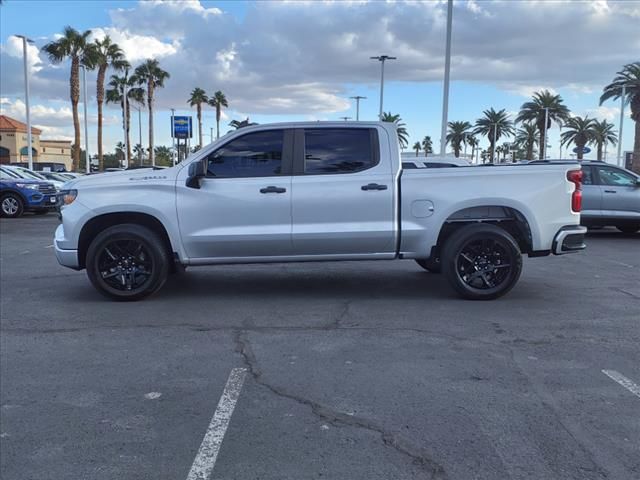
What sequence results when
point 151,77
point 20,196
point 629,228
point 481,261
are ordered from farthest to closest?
point 151,77 < point 20,196 < point 629,228 < point 481,261

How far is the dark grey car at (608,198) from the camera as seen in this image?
42.8 feet

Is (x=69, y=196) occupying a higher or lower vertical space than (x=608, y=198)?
higher

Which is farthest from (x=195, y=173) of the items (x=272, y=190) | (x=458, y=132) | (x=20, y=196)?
(x=458, y=132)

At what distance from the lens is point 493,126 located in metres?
72.6

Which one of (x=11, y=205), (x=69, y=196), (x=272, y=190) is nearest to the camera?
(x=272, y=190)

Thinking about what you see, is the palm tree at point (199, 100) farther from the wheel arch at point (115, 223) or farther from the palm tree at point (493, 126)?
the wheel arch at point (115, 223)

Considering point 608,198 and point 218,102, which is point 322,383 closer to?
point 608,198

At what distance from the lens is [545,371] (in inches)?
182

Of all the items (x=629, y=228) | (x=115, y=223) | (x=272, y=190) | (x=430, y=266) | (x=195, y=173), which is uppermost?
(x=195, y=173)

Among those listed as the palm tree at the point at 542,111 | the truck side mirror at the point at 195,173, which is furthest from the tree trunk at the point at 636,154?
the truck side mirror at the point at 195,173

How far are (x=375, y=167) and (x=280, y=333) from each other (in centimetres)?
235

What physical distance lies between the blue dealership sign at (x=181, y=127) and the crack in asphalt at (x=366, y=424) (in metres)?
42.2

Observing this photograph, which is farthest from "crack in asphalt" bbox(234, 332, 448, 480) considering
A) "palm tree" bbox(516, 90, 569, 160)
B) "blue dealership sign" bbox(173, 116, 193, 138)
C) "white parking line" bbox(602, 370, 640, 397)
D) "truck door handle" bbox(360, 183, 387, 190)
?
"palm tree" bbox(516, 90, 569, 160)

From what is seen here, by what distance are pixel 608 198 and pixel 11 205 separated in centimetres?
1701
